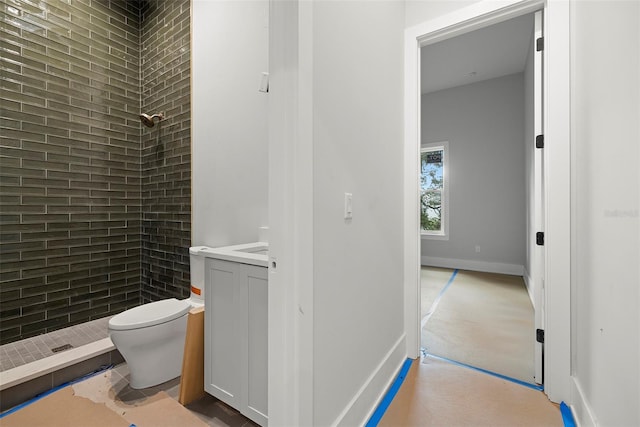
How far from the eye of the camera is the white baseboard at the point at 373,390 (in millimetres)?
1289

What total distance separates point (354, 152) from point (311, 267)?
0.59 m

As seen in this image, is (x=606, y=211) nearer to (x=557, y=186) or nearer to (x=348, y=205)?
(x=557, y=186)

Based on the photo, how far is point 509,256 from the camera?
4.48 metres

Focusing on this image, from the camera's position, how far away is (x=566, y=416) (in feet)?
4.77

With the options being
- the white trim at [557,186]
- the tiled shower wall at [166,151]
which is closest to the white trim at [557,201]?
the white trim at [557,186]

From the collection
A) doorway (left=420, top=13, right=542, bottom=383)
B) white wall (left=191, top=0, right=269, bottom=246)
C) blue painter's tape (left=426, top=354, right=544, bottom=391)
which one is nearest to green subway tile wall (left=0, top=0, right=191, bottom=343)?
white wall (left=191, top=0, right=269, bottom=246)

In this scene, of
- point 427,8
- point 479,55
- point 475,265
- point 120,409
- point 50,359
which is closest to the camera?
point 120,409

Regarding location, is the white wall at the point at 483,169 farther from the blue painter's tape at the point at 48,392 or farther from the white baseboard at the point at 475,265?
the blue painter's tape at the point at 48,392

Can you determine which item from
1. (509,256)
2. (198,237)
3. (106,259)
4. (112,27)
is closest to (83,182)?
(106,259)

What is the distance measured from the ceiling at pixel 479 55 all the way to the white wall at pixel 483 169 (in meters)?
0.30

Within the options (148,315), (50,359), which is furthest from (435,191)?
(50,359)

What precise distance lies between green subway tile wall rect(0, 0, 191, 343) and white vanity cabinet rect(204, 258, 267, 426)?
3.35 feet

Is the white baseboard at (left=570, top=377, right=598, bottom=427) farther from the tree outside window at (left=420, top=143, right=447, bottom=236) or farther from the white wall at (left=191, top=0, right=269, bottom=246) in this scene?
the tree outside window at (left=420, top=143, right=447, bottom=236)

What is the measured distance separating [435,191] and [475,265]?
1.41m
